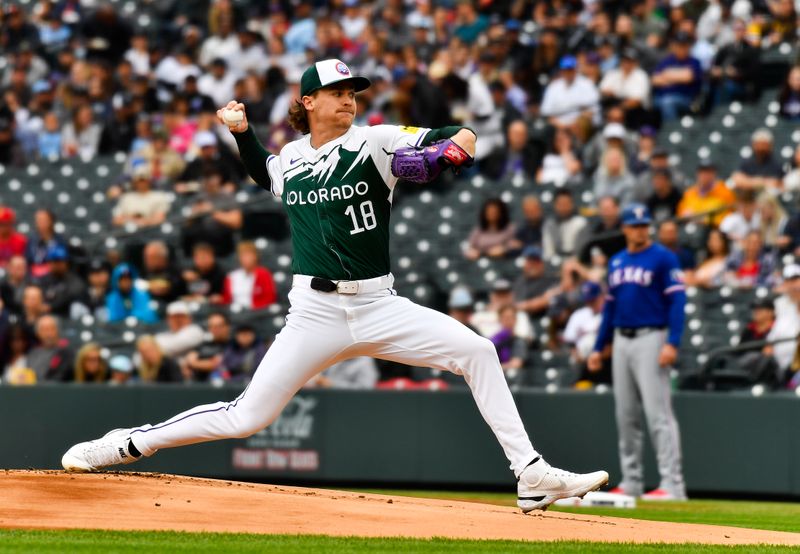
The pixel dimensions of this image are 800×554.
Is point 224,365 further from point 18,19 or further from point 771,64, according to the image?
point 18,19

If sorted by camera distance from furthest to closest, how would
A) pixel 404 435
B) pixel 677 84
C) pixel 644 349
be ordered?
pixel 677 84 < pixel 404 435 < pixel 644 349

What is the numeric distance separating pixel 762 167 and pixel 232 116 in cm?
825

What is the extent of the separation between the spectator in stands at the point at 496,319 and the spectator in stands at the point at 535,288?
6.7 inches

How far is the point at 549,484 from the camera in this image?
677cm

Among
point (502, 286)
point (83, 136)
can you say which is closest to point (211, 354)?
point (502, 286)

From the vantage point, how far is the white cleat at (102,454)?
7.12 metres

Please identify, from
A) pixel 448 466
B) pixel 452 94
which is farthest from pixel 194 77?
pixel 448 466

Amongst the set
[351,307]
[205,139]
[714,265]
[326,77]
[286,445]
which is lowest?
[286,445]

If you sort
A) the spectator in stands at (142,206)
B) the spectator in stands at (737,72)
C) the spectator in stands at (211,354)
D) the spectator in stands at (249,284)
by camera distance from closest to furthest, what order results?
the spectator in stands at (211,354) < the spectator in stands at (249,284) < the spectator in stands at (737,72) < the spectator in stands at (142,206)

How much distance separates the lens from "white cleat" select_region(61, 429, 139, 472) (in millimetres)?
7125

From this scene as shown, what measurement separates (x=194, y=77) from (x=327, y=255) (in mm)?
11771

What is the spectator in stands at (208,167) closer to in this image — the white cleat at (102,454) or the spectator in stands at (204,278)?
the spectator in stands at (204,278)

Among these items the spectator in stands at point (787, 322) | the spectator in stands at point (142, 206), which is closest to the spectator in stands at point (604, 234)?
the spectator in stands at point (787, 322)

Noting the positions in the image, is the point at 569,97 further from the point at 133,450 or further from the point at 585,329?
the point at 133,450
